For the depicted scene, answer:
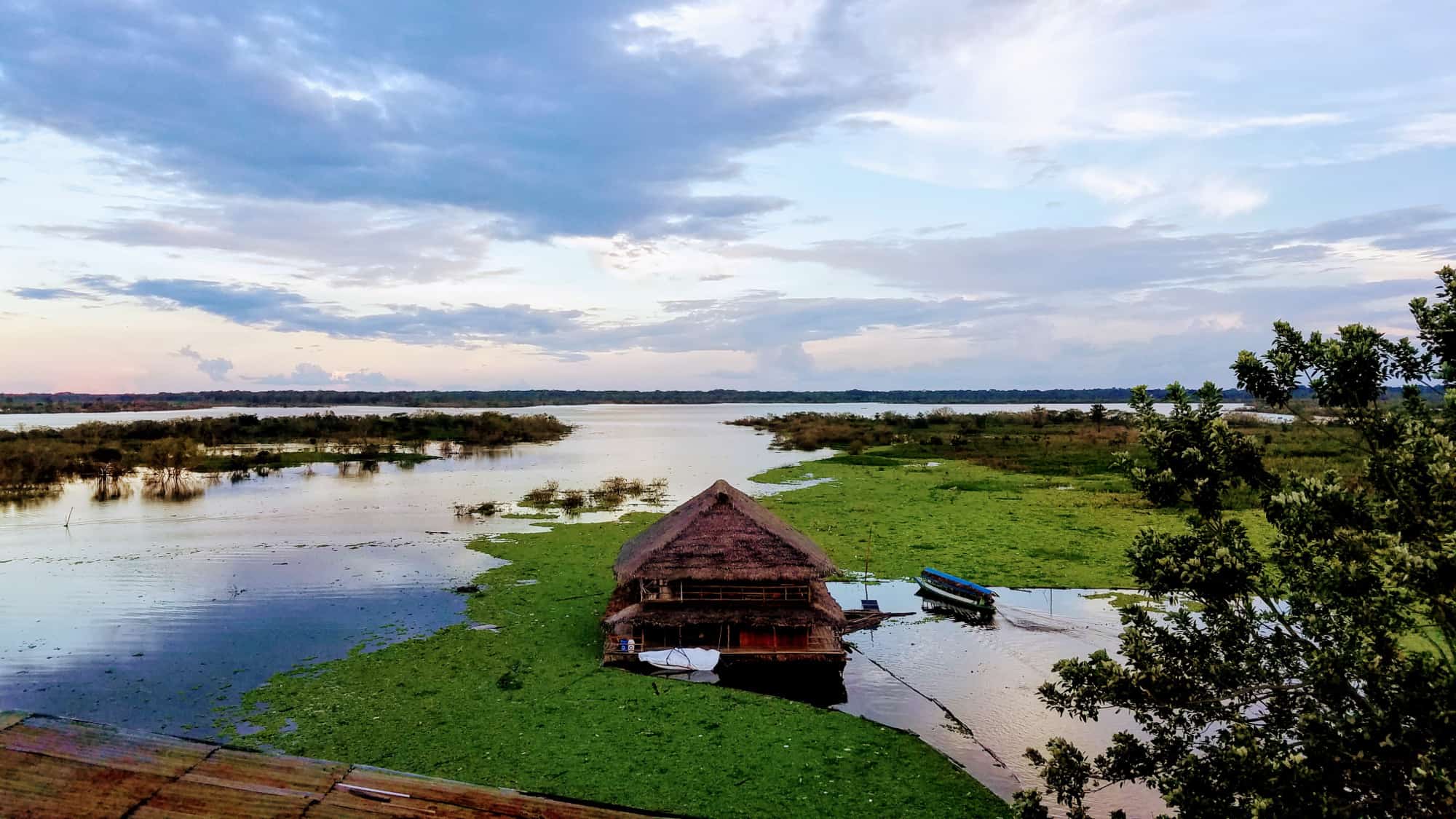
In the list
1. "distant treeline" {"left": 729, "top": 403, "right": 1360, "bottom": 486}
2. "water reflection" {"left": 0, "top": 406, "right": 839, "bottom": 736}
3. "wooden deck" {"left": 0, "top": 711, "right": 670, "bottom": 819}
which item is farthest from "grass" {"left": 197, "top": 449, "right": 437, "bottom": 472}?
"wooden deck" {"left": 0, "top": 711, "right": 670, "bottom": 819}

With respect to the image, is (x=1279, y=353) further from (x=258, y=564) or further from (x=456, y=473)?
(x=456, y=473)

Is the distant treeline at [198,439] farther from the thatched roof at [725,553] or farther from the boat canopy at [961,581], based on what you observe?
the boat canopy at [961,581]

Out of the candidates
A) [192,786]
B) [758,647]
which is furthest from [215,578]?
[192,786]

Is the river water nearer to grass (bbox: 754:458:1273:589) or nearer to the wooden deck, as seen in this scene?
grass (bbox: 754:458:1273:589)

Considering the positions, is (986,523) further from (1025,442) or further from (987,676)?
(1025,442)

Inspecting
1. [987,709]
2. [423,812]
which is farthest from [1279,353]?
[987,709]

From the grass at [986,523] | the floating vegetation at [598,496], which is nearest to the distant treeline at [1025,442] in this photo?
the grass at [986,523]
